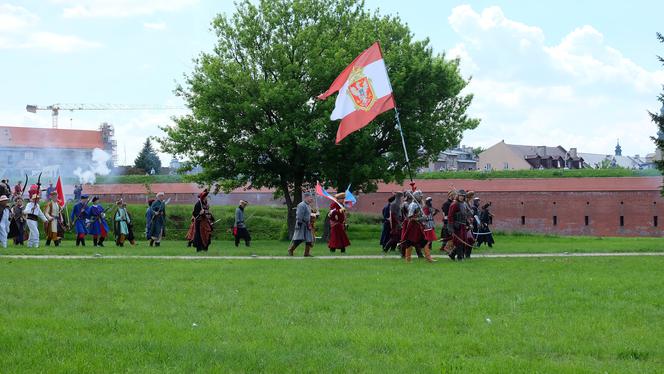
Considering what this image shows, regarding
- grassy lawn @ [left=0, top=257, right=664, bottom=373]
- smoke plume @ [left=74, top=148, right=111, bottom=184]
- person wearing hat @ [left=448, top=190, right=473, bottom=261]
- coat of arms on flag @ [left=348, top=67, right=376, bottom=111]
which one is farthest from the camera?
smoke plume @ [left=74, top=148, right=111, bottom=184]

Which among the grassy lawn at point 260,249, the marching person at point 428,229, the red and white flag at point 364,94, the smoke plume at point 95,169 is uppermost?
the smoke plume at point 95,169

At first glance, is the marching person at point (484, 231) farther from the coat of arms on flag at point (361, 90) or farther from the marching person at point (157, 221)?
the marching person at point (157, 221)

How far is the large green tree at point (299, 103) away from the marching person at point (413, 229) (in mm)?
13632

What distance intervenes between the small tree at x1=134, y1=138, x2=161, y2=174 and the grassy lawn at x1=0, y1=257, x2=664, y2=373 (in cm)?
8804

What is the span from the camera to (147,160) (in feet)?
333

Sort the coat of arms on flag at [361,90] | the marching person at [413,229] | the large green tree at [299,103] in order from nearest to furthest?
the marching person at [413,229] < the coat of arms on flag at [361,90] < the large green tree at [299,103]

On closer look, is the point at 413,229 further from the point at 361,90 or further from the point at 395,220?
the point at 361,90

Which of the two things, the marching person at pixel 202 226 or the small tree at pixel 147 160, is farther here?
the small tree at pixel 147 160

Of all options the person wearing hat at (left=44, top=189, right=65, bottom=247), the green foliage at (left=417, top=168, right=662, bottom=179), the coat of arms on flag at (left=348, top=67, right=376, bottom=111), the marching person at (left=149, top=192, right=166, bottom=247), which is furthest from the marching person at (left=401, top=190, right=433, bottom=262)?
the green foliage at (left=417, top=168, right=662, bottom=179)

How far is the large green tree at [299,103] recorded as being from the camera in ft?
108

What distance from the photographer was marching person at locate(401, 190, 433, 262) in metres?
18.1

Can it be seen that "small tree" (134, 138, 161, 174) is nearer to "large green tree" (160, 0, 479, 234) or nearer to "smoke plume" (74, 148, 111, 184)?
"smoke plume" (74, 148, 111, 184)

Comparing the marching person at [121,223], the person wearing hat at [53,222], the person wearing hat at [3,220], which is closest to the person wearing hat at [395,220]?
the marching person at [121,223]

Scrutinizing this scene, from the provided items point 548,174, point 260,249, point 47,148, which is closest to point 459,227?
point 260,249
